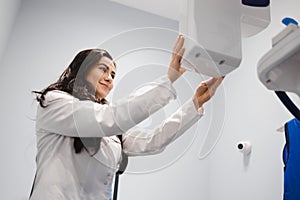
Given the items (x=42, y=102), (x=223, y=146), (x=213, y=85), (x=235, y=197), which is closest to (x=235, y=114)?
(x=223, y=146)

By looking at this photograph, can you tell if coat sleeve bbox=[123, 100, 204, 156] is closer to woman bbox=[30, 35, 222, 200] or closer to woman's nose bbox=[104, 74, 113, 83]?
woman bbox=[30, 35, 222, 200]

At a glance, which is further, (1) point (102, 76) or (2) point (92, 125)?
(1) point (102, 76)

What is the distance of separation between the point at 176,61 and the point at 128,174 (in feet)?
2.36

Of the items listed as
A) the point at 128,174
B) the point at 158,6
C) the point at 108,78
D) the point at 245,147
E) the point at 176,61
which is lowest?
the point at 128,174

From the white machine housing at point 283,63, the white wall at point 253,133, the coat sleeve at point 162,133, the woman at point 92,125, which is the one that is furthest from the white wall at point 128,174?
the white machine housing at point 283,63

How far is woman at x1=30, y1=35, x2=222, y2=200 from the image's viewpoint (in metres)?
0.63

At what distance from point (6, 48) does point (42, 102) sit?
3.13ft

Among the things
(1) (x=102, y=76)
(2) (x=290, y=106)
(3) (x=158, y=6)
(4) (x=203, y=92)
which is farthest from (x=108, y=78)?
(3) (x=158, y=6)

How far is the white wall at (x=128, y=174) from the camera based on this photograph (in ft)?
4.51

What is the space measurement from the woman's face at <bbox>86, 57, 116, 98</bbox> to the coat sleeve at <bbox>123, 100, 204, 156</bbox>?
0.14 metres

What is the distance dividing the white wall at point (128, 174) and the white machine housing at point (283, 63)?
77cm

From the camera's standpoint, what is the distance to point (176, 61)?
0.54 m

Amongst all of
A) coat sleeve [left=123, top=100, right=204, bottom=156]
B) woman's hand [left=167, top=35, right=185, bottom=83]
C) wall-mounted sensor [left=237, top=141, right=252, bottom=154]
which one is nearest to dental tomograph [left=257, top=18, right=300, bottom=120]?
woman's hand [left=167, top=35, right=185, bottom=83]

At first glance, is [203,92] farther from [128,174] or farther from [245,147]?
[245,147]
